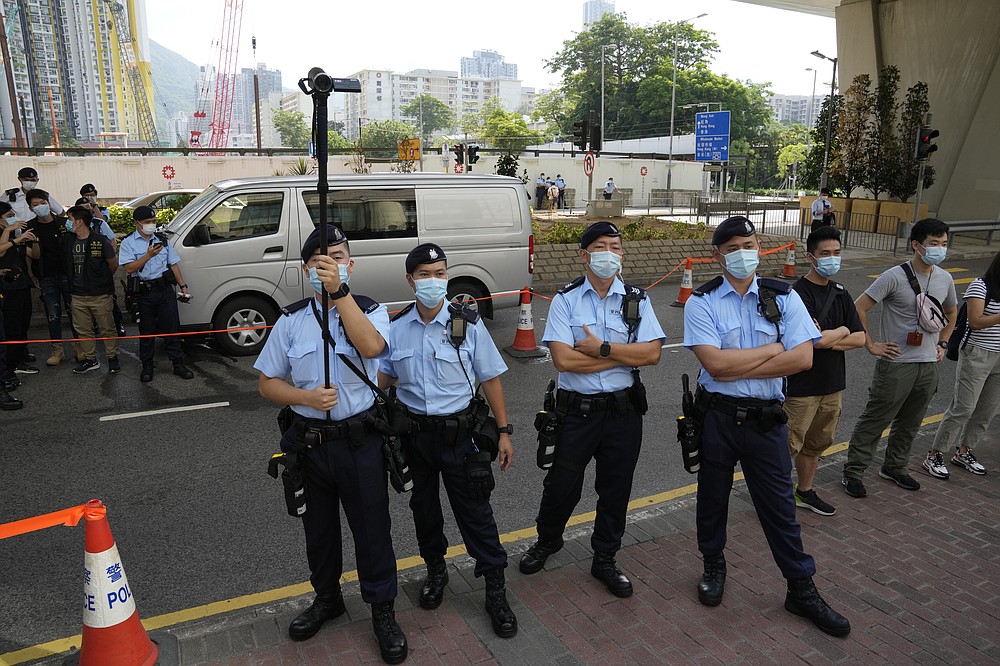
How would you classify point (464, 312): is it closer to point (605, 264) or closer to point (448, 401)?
point (448, 401)

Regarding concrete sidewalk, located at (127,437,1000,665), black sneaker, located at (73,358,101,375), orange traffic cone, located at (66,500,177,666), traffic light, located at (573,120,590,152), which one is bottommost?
concrete sidewalk, located at (127,437,1000,665)

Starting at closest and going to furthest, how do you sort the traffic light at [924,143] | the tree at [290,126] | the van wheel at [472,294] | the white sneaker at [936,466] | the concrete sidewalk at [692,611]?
the concrete sidewalk at [692,611] → the white sneaker at [936,466] → the van wheel at [472,294] → the traffic light at [924,143] → the tree at [290,126]

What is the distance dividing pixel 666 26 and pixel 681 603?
3362 inches

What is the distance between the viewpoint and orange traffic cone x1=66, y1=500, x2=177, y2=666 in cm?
307

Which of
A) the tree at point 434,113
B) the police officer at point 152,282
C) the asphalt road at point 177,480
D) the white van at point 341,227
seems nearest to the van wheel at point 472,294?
the white van at point 341,227

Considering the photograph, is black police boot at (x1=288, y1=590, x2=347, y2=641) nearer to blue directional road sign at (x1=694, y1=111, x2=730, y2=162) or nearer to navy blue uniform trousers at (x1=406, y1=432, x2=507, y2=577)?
navy blue uniform trousers at (x1=406, y1=432, x2=507, y2=577)

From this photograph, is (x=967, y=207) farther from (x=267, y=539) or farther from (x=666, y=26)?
(x=666, y=26)

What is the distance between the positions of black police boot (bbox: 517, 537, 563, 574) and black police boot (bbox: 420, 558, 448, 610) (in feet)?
1.66

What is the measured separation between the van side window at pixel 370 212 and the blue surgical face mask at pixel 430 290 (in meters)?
5.97

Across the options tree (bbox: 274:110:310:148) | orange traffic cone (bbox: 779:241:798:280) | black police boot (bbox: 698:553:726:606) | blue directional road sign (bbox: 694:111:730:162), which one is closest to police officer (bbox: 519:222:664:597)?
black police boot (bbox: 698:553:726:606)

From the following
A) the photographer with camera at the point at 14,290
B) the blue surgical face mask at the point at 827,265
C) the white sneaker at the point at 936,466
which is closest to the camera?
the blue surgical face mask at the point at 827,265

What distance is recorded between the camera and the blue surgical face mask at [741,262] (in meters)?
3.69

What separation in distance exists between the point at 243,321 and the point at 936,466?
7.83 meters

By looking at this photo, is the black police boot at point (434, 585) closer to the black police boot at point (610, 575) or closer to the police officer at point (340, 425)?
the police officer at point (340, 425)
